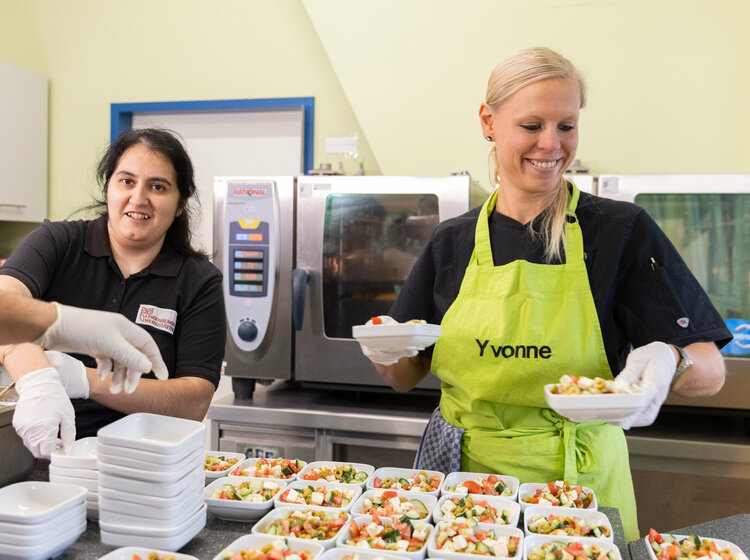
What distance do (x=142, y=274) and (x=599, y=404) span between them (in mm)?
1353

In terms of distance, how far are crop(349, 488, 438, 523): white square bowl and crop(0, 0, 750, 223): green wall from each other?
6.97ft

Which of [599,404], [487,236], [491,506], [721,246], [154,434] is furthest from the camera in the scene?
[721,246]

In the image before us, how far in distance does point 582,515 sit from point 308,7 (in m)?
2.80

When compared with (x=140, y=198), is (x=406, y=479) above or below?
below

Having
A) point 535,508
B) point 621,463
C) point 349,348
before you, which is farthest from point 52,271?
point 621,463

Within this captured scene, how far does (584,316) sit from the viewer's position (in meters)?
1.68

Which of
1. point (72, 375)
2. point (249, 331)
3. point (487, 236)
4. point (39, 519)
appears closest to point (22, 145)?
point (249, 331)

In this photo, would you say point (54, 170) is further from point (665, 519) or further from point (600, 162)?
point (665, 519)

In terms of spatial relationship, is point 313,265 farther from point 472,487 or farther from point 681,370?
point 681,370

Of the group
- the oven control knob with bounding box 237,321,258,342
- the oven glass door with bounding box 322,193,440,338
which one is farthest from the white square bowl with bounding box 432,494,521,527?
the oven control knob with bounding box 237,321,258,342

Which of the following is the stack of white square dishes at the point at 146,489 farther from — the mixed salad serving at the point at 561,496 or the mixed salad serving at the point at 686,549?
the mixed salad serving at the point at 686,549

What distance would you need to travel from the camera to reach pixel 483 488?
158 centimetres

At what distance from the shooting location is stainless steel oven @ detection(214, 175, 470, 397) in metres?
2.63

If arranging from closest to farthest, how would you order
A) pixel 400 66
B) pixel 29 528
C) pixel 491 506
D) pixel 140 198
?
pixel 29 528 < pixel 491 506 < pixel 140 198 < pixel 400 66
